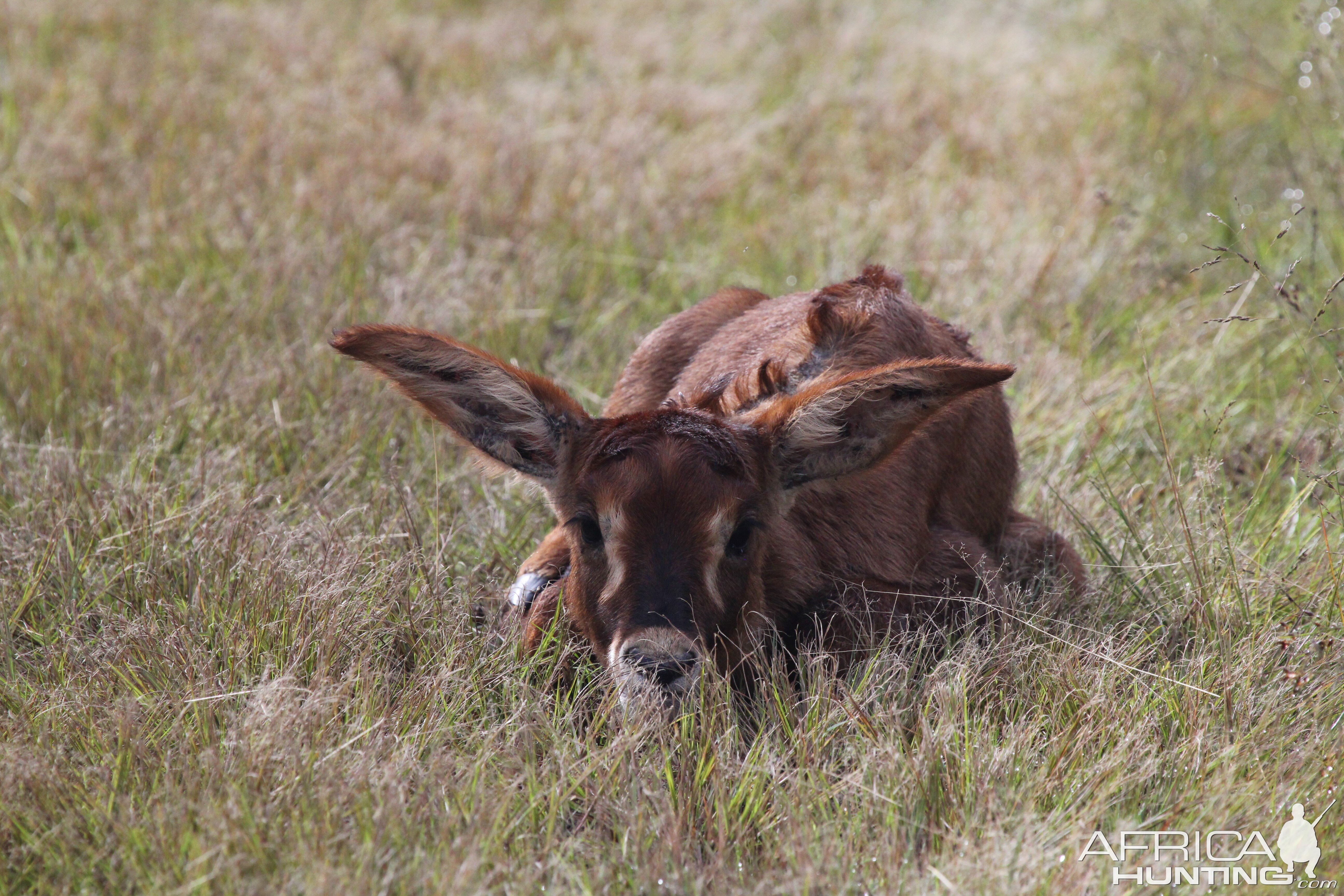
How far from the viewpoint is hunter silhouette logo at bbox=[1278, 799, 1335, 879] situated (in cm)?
310

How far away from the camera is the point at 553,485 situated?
4.16m

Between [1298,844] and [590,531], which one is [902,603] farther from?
[1298,844]

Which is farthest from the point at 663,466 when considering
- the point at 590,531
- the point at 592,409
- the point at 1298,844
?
the point at 592,409

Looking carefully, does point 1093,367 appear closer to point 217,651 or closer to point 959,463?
point 959,463

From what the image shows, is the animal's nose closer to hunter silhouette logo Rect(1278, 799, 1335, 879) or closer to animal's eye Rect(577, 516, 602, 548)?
animal's eye Rect(577, 516, 602, 548)

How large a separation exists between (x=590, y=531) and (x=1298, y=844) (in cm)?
195

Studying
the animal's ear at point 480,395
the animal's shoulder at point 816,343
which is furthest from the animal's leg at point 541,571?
the animal's shoulder at point 816,343

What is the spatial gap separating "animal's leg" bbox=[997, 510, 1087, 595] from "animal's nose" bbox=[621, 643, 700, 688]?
1398 mm

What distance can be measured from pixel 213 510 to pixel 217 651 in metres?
0.91

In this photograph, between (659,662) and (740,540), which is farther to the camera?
(740,540)

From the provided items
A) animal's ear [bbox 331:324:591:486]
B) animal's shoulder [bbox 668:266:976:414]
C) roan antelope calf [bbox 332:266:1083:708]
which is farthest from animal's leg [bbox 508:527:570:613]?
animal's shoulder [bbox 668:266:976:414]

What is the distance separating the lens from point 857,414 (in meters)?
3.94

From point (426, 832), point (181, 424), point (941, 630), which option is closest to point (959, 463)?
point (941, 630)

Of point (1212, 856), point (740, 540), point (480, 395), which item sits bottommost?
point (1212, 856)
